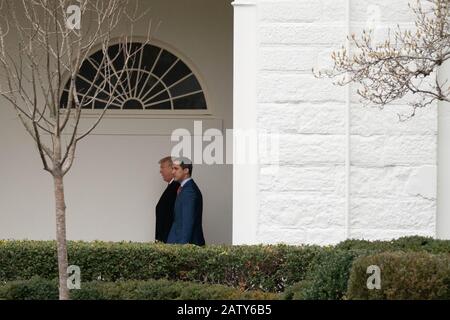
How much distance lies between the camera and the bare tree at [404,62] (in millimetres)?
9000

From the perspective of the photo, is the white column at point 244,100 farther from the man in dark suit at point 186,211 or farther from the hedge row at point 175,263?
the man in dark suit at point 186,211

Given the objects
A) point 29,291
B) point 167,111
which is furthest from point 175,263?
point 167,111

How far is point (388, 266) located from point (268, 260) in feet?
9.46

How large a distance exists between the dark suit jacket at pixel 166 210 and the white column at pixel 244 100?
2.59 metres

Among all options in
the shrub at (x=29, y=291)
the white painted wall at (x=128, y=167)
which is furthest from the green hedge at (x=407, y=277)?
the white painted wall at (x=128, y=167)

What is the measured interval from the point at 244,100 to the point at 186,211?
2173mm

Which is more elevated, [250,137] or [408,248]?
[250,137]

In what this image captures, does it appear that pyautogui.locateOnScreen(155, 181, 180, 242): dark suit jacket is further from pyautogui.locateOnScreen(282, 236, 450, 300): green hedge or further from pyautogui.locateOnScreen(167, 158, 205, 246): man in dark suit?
pyautogui.locateOnScreen(282, 236, 450, 300): green hedge

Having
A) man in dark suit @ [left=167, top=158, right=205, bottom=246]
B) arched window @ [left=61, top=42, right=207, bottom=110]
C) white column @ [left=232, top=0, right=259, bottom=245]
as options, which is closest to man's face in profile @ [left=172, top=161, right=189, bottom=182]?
man in dark suit @ [left=167, top=158, right=205, bottom=246]

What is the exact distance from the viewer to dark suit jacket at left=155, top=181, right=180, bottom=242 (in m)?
14.3

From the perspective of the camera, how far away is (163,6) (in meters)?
15.0

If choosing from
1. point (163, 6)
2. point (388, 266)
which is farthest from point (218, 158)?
point (388, 266)

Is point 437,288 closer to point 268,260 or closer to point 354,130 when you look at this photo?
point 268,260
